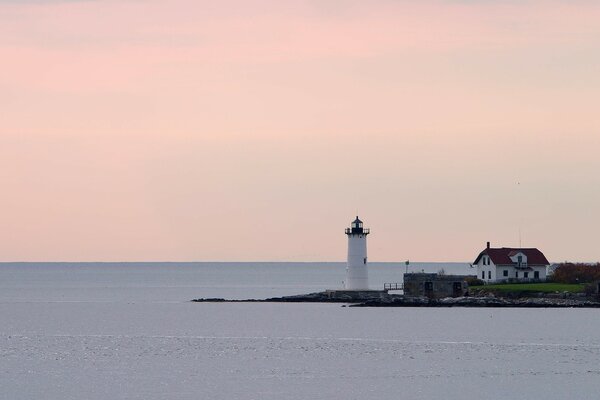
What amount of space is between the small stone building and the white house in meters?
2.92

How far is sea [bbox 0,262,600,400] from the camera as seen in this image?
64125 mm

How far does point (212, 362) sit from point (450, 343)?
20160 mm

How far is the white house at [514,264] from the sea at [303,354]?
15.9 feet

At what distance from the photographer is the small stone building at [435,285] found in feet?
403

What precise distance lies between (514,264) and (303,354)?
1887 inches

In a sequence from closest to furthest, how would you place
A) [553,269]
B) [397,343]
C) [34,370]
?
[34,370], [397,343], [553,269]

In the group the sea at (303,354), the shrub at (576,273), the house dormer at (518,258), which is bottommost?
the sea at (303,354)

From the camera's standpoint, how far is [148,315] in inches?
4993

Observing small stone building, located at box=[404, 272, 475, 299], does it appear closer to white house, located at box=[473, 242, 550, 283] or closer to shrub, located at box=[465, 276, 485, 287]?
shrub, located at box=[465, 276, 485, 287]

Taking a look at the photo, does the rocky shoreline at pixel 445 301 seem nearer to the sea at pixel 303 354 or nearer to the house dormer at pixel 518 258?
the sea at pixel 303 354

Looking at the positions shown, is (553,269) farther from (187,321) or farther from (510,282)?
(187,321)

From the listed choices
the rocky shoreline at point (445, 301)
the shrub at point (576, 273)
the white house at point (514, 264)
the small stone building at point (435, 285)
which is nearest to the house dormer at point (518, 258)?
the white house at point (514, 264)

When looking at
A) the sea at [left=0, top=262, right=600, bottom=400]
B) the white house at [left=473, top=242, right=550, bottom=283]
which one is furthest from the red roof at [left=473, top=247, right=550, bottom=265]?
the sea at [left=0, top=262, right=600, bottom=400]

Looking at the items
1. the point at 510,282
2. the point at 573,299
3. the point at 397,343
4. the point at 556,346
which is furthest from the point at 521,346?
the point at 510,282
